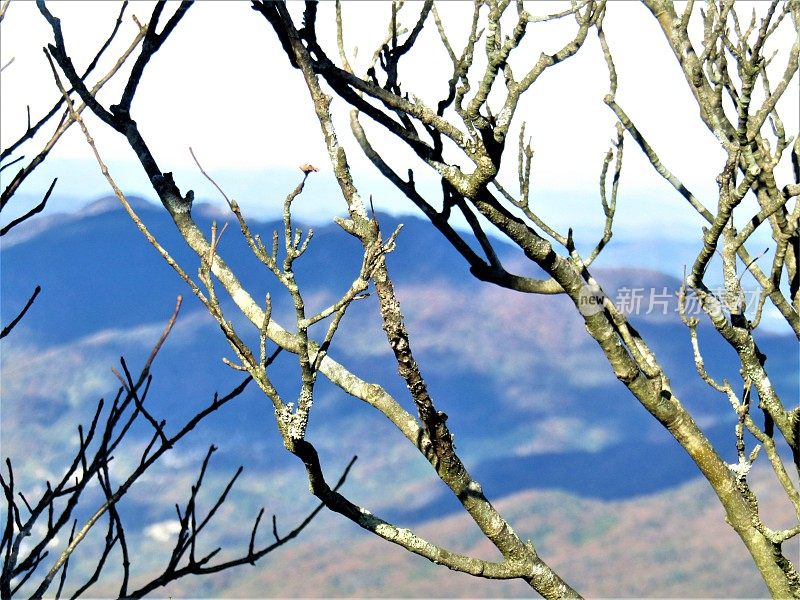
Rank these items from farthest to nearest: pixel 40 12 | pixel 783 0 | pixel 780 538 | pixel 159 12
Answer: pixel 783 0
pixel 780 538
pixel 159 12
pixel 40 12

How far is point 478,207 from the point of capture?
271 cm

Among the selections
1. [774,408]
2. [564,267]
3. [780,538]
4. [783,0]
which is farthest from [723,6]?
[780,538]

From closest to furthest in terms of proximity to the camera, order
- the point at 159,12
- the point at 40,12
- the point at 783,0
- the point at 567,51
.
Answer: the point at 567,51, the point at 40,12, the point at 159,12, the point at 783,0

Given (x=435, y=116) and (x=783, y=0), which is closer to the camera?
(x=435, y=116)

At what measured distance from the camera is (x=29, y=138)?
2.43 meters

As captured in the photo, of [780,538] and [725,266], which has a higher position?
[725,266]

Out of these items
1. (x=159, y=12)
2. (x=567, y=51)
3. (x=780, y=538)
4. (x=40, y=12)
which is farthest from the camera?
(x=780, y=538)

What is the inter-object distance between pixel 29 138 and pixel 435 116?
51.5 inches

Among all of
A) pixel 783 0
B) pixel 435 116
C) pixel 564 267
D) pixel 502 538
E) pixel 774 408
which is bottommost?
pixel 502 538

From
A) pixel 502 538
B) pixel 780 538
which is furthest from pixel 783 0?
pixel 502 538

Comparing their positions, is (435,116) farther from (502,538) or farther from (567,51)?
(502,538)

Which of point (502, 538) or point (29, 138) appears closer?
point (29, 138)

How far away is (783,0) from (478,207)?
79.9 inches

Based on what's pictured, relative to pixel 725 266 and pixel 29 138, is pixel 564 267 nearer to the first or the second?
pixel 725 266
